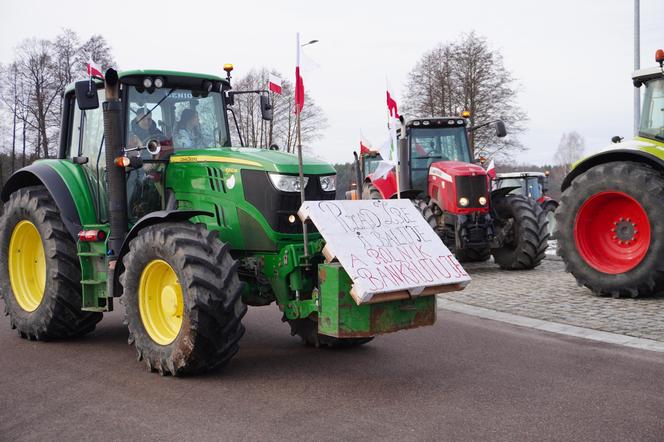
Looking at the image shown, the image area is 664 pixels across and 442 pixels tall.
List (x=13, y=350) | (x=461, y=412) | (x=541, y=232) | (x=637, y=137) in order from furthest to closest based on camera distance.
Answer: (x=541, y=232)
(x=637, y=137)
(x=13, y=350)
(x=461, y=412)

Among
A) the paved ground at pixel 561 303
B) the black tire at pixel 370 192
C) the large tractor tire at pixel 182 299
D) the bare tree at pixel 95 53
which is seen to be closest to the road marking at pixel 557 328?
the paved ground at pixel 561 303

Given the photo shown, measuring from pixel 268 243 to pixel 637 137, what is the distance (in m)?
6.20

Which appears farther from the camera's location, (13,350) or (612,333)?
(612,333)

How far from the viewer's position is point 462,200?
1235 cm

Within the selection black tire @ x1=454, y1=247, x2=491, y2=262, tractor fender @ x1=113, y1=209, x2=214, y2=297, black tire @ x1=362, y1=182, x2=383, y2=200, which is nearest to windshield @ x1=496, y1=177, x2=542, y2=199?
black tire @ x1=454, y1=247, x2=491, y2=262

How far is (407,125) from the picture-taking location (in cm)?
1357

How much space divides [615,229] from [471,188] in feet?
9.88

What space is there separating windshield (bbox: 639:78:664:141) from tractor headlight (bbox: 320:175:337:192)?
536 cm

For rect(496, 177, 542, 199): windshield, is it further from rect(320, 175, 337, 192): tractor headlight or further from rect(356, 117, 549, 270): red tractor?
rect(320, 175, 337, 192): tractor headlight

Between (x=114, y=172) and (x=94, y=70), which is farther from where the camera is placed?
(x=94, y=70)

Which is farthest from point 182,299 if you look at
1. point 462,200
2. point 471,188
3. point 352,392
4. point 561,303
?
point 471,188

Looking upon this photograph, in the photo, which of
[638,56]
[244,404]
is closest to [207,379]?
[244,404]

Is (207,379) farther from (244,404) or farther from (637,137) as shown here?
(637,137)

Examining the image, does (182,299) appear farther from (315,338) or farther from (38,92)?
(38,92)
